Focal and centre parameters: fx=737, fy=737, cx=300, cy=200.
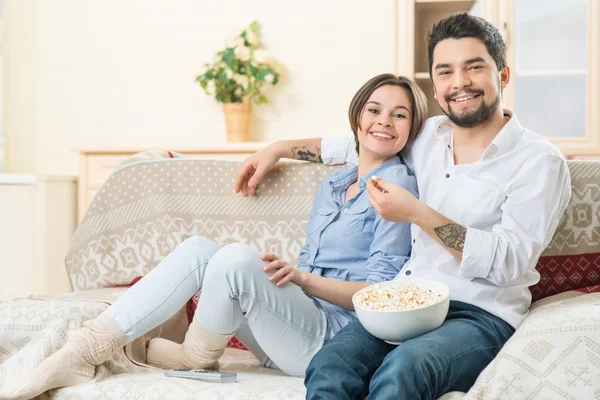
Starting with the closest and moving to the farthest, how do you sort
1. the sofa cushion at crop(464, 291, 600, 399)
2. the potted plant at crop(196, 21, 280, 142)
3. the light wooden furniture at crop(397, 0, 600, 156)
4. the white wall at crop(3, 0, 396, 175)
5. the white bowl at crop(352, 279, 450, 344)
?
the sofa cushion at crop(464, 291, 600, 399) → the white bowl at crop(352, 279, 450, 344) → the light wooden furniture at crop(397, 0, 600, 156) → the potted plant at crop(196, 21, 280, 142) → the white wall at crop(3, 0, 396, 175)

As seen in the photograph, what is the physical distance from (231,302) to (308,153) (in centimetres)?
65

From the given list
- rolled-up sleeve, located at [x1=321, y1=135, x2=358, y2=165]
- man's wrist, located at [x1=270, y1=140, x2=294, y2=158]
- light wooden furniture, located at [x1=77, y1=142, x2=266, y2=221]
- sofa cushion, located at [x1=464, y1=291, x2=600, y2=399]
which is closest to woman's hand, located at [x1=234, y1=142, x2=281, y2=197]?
man's wrist, located at [x1=270, y1=140, x2=294, y2=158]

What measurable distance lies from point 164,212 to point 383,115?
30.0 inches

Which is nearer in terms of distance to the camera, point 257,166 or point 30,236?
point 257,166

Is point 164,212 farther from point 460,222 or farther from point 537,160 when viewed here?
point 537,160

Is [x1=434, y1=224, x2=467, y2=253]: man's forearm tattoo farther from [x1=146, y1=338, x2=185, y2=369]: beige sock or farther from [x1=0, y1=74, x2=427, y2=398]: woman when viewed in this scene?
[x1=146, y1=338, x2=185, y2=369]: beige sock

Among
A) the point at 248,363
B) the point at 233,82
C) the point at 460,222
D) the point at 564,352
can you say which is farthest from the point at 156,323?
the point at 233,82

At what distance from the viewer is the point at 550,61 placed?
11.3ft

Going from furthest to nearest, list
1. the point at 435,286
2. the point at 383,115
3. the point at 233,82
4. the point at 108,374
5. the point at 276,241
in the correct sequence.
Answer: the point at 233,82
the point at 276,241
the point at 383,115
the point at 108,374
the point at 435,286

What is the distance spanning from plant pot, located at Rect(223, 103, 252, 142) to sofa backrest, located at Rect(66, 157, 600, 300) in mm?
1520

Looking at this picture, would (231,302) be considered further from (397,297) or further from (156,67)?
(156,67)

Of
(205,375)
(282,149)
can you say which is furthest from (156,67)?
(205,375)

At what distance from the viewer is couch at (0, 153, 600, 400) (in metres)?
1.39

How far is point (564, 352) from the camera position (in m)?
1.38
